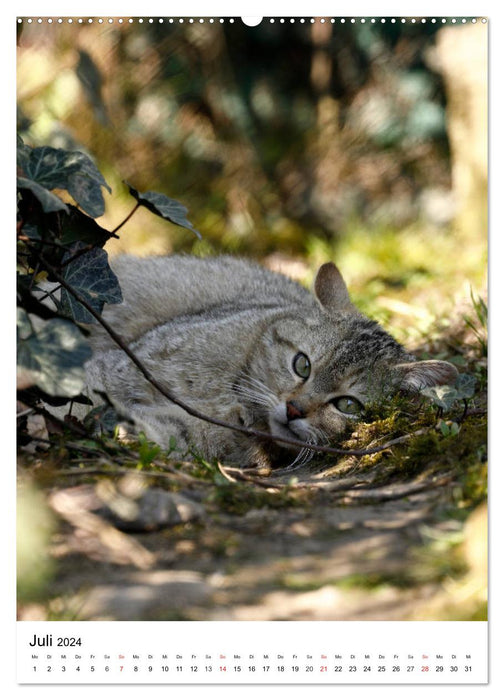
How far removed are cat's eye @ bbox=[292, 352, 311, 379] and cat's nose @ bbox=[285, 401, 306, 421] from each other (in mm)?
257

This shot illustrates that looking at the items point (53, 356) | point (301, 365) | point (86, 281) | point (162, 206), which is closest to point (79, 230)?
point (86, 281)

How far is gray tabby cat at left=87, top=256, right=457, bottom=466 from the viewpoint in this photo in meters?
3.37

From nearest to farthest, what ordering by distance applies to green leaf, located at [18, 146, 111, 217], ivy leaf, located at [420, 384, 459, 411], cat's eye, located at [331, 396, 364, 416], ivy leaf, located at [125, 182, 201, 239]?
green leaf, located at [18, 146, 111, 217]
ivy leaf, located at [125, 182, 201, 239]
ivy leaf, located at [420, 384, 459, 411]
cat's eye, located at [331, 396, 364, 416]

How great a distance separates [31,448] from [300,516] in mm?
1071

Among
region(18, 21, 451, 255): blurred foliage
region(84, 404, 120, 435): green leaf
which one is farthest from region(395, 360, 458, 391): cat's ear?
region(18, 21, 451, 255): blurred foliage

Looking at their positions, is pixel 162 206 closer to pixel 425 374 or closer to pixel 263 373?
pixel 263 373

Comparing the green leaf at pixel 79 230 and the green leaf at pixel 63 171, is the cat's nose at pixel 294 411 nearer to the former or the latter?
the green leaf at pixel 79 230

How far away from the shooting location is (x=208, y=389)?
3576mm

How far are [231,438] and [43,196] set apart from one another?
1.53 metres

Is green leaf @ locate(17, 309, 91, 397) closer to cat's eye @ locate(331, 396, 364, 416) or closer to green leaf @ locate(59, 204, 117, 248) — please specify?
green leaf @ locate(59, 204, 117, 248)

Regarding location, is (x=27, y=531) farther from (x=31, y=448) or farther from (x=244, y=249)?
(x=244, y=249)

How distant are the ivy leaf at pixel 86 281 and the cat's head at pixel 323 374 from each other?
887 mm

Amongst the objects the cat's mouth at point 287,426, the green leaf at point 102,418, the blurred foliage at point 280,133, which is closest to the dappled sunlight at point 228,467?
the green leaf at point 102,418
